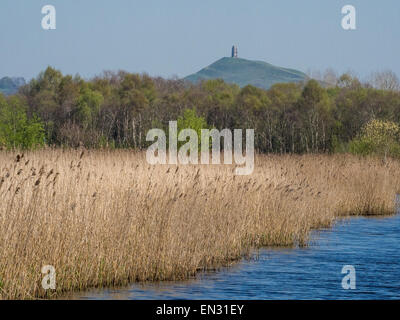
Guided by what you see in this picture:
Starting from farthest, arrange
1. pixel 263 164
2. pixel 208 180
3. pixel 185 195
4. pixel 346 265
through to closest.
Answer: pixel 263 164 → pixel 208 180 → pixel 346 265 → pixel 185 195

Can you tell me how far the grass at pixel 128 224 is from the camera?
9344mm

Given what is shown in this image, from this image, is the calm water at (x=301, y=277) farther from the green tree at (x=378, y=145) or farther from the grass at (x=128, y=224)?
the green tree at (x=378, y=145)

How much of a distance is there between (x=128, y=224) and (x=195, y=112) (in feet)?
143

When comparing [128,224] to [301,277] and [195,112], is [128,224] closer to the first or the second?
[301,277]

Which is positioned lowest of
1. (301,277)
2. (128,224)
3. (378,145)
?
(301,277)

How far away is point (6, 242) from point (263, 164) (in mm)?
14458

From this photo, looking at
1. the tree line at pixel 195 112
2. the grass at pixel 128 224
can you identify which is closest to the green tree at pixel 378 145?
the tree line at pixel 195 112

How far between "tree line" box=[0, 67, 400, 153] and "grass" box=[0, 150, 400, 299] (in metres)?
19.2

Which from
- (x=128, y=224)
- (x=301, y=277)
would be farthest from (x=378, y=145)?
(x=128, y=224)

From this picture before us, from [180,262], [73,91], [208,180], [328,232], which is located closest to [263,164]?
[328,232]

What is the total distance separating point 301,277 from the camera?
11695mm

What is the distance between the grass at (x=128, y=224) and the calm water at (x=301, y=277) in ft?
1.13
